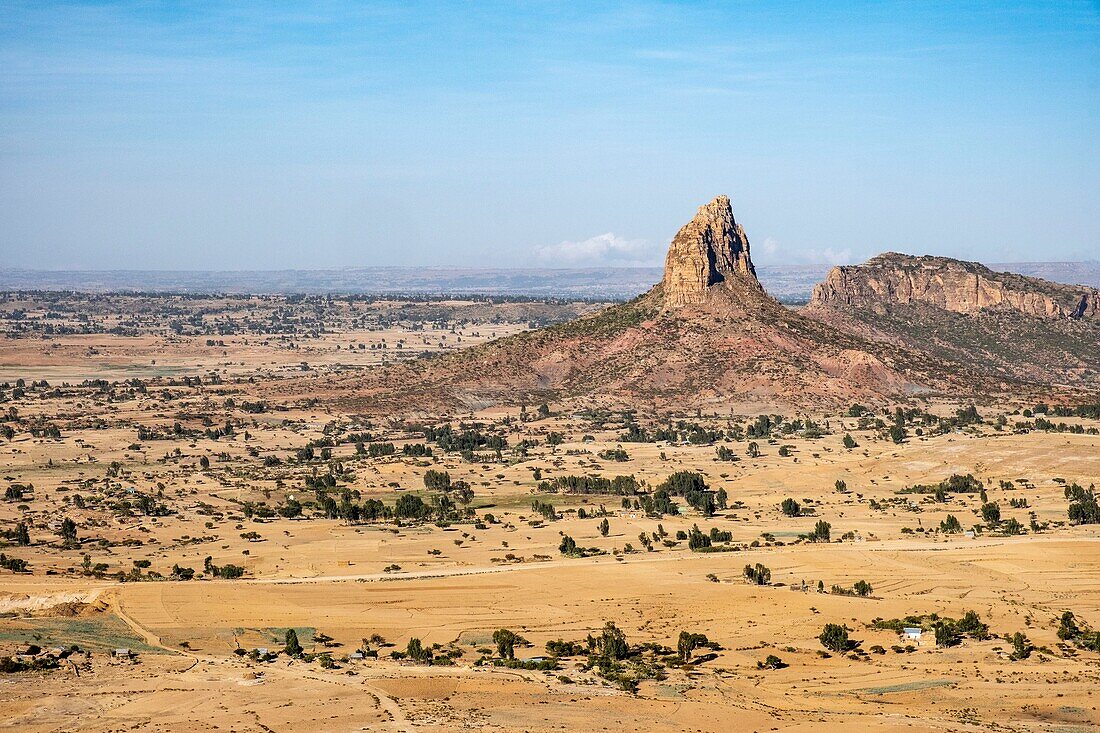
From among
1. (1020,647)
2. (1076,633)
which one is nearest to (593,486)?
(1076,633)

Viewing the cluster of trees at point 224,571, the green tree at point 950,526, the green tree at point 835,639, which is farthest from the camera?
the green tree at point 950,526

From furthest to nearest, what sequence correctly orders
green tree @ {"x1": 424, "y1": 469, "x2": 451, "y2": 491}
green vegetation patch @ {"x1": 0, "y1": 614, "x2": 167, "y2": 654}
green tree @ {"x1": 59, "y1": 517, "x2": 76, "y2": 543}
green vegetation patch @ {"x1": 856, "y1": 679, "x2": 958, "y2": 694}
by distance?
1. green tree @ {"x1": 424, "y1": 469, "x2": 451, "y2": 491}
2. green tree @ {"x1": 59, "y1": 517, "x2": 76, "y2": 543}
3. green vegetation patch @ {"x1": 0, "y1": 614, "x2": 167, "y2": 654}
4. green vegetation patch @ {"x1": 856, "y1": 679, "x2": 958, "y2": 694}

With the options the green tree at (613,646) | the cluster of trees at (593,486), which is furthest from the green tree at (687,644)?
the cluster of trees at (593,486)

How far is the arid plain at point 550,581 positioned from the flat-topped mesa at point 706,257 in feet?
102

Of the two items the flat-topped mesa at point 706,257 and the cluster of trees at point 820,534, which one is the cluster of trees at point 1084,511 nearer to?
the cluster of trees at point 820,534

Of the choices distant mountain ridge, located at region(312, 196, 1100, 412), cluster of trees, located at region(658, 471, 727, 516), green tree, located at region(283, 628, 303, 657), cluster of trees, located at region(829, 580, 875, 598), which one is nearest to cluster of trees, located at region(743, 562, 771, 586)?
cluster of trees, located at region(829, 580, 875, 598)

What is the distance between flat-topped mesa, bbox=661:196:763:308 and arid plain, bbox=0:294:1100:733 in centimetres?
3094

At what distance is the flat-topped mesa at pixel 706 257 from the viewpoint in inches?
6088

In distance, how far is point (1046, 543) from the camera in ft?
245

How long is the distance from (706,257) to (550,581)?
309 ft

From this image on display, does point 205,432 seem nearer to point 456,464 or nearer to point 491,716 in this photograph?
point 456,464

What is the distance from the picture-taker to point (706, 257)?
15500 centimetres

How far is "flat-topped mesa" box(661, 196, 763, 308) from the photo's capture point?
15462cm

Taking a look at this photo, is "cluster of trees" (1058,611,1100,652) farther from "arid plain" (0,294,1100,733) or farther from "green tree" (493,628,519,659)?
"green tree" (493,628,519,659)
